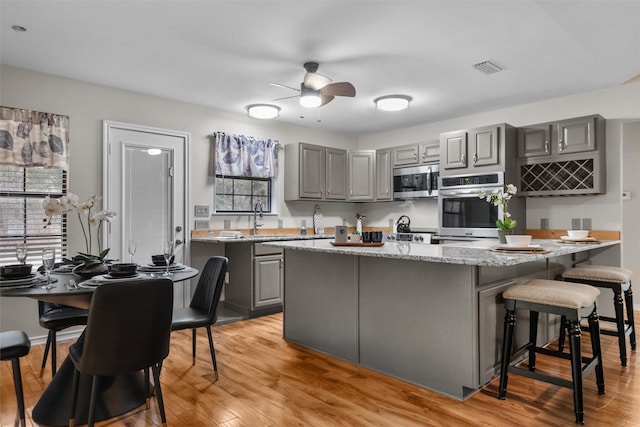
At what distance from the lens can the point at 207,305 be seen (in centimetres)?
278

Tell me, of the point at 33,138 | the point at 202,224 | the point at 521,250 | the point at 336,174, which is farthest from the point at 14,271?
the point at 336,174

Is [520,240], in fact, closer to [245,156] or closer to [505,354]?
[505,354]

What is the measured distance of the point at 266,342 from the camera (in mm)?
3455

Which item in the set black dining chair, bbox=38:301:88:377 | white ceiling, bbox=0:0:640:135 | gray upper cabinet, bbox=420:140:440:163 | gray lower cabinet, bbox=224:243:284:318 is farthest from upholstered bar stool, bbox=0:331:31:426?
gray upper cabinet, bbox=420:140:440:163

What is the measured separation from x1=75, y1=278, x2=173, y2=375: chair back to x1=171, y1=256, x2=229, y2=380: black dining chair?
22.3 inches

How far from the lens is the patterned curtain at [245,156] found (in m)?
4.83

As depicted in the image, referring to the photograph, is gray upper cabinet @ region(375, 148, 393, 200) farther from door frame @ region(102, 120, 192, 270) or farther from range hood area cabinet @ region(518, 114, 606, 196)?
door frame @ region(102, 120, 192, 270)

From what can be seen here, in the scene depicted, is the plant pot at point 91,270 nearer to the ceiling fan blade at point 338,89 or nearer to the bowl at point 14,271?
the bowl at point 14,271

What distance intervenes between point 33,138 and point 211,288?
7.45 ft

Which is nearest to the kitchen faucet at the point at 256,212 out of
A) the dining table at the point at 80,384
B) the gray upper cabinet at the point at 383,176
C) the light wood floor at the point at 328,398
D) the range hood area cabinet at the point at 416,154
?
the gray upper cabinet at the point at 383,176

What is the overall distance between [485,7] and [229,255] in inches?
138

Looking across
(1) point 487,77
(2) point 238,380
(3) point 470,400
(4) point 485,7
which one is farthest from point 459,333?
(1) point 487,77

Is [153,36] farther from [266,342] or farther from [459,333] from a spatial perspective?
[459,333]

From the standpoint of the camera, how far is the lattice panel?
4180 mm
